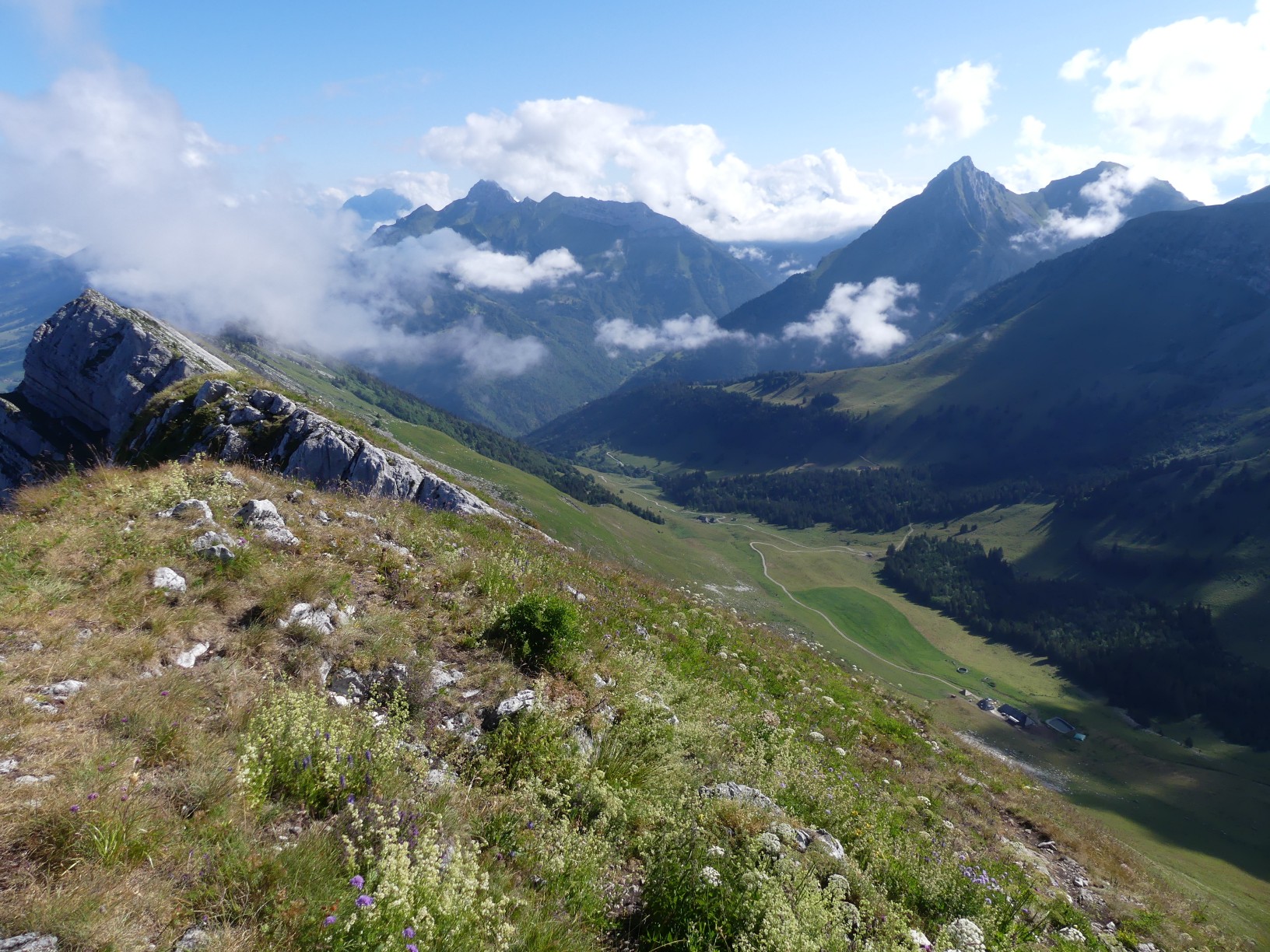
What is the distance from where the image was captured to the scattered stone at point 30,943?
346 centimetres

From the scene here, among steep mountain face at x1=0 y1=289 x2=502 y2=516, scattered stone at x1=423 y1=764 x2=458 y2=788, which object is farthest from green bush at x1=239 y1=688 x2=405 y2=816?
steep mountain face at x1=0 y1=289 x2=502 y2=516

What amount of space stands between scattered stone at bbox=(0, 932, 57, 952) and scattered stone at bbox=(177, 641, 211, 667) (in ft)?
15.3

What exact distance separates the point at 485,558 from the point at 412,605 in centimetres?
380

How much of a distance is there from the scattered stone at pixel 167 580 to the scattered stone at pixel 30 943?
6.43m

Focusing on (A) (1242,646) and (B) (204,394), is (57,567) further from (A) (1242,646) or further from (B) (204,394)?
Answer: (A) (1242,646)

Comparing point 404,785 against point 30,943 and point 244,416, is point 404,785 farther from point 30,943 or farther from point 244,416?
point 244,416

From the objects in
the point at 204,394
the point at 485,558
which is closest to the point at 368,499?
the point at 485,558

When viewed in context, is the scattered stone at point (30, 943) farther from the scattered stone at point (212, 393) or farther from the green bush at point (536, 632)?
the scattered stone at point (212, 393)

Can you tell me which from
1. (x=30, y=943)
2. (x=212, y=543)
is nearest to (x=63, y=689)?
(x=30, y=943)

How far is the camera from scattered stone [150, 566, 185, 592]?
8.89m

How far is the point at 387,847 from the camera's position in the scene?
4.58m

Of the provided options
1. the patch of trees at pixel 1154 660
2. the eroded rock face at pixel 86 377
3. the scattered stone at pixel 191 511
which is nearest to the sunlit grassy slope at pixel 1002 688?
the patch of trees at pixel 1154 660

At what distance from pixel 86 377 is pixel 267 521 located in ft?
342

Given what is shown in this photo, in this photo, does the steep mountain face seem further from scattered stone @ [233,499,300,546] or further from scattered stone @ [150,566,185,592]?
scattered stone @ [150,566,185,592]
